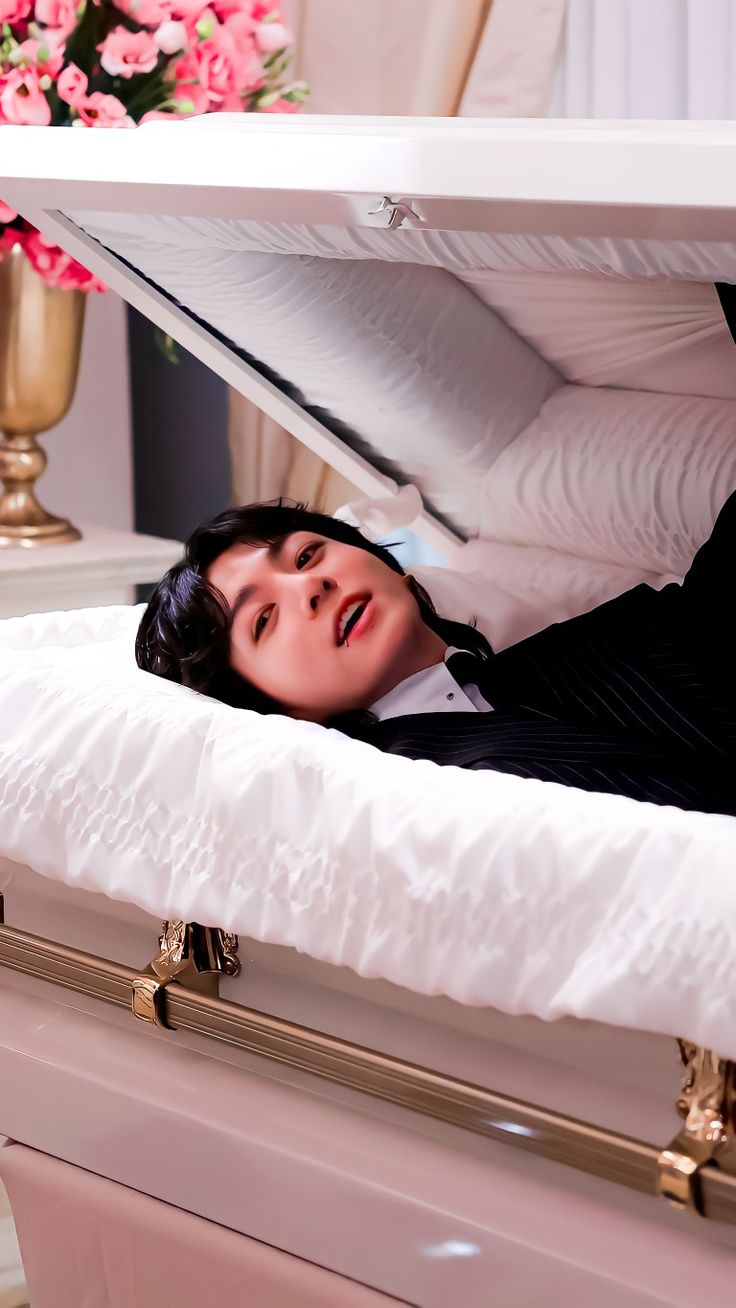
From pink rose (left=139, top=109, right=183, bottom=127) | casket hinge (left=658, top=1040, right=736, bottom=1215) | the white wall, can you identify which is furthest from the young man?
the white wall

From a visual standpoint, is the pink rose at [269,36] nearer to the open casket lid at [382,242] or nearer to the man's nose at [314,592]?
the open casket lid at [382,242]

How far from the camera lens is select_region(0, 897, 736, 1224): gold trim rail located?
1.77 feet

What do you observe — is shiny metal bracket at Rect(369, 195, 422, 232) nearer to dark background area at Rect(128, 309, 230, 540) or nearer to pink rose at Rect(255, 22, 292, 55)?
pink rose at Rect(255, 22, 292, 55)

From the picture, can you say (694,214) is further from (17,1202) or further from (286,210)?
(17,1202)

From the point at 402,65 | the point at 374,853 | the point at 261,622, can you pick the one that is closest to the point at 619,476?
the point at 261,622

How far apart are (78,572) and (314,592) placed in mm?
625

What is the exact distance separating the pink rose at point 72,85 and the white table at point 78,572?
1.51 feet

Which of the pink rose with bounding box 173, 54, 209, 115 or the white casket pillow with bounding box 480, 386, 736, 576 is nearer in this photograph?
the white casket pillow with bounding box 480, 386, 736, 576

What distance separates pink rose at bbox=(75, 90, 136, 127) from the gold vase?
176 mm

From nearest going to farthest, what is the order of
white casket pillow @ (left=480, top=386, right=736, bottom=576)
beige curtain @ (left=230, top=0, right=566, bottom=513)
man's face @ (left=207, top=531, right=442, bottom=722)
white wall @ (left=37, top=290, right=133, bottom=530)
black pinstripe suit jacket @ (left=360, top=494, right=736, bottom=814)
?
black pinstripe suit jacket @ (left=360, top=494, right=736, bottom=814) < man's face @ (left=207, top=531, right=442, bottom=722) < white casket pillow @ (left=480, top=386, right=736, bottom=576) < beige curtain @ (left=230, top=0, right=566, bottom=513) < white wall @ (left=37, top=290, right=133, bottom=530)

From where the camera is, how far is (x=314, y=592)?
0.92 m

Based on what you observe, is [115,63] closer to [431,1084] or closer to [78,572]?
[78,572]

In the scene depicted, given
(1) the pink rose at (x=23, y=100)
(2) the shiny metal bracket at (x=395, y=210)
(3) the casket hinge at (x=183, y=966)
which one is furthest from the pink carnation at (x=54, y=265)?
(3) the casket hinge at (x=183, y=966)

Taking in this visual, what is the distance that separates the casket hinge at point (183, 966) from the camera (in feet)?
2.30
